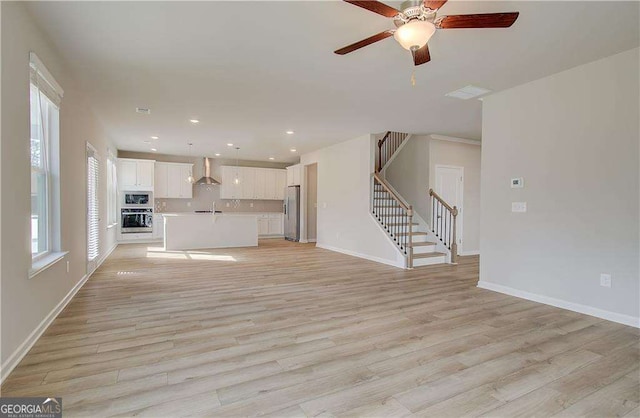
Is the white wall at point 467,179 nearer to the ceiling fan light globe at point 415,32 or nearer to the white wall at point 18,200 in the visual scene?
the ceiling fan light globe at point 415,32

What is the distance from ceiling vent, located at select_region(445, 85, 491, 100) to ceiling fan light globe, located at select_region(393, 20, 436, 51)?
2227 millimetres

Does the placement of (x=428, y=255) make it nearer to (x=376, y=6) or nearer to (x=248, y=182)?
(x=376, y=6)

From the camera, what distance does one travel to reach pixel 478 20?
7.05ft

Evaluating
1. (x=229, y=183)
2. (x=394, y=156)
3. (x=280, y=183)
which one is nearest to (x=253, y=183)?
(x=229, y=183)

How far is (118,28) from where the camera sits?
2.75 meters

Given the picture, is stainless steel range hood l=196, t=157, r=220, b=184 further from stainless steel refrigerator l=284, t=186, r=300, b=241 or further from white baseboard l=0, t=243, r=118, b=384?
white baseboard l=0, t=243, r=118, b=384

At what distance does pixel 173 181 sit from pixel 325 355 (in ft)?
29.4

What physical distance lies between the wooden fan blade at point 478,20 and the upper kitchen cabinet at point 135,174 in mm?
9153

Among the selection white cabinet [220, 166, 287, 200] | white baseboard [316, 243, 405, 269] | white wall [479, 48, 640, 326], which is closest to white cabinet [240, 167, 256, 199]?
white cabinet [220, 166, 287, 200]

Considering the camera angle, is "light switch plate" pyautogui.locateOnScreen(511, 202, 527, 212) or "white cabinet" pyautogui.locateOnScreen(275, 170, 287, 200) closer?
"light switch plate" pyautogui.locateOnScreen(511, 202, 527, 212)

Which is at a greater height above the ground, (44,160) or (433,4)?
(433,4)

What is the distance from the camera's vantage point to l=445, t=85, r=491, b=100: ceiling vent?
412cm

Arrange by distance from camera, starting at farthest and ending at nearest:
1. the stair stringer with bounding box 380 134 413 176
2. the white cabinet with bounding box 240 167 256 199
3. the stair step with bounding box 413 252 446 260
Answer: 1. the white cabinet with bounding box 240 167 256 199
2. the stair stringer with bounding box 380 134 413 176
3. the stair step with bounding box 413 252 446 260

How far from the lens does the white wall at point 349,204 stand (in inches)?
262
